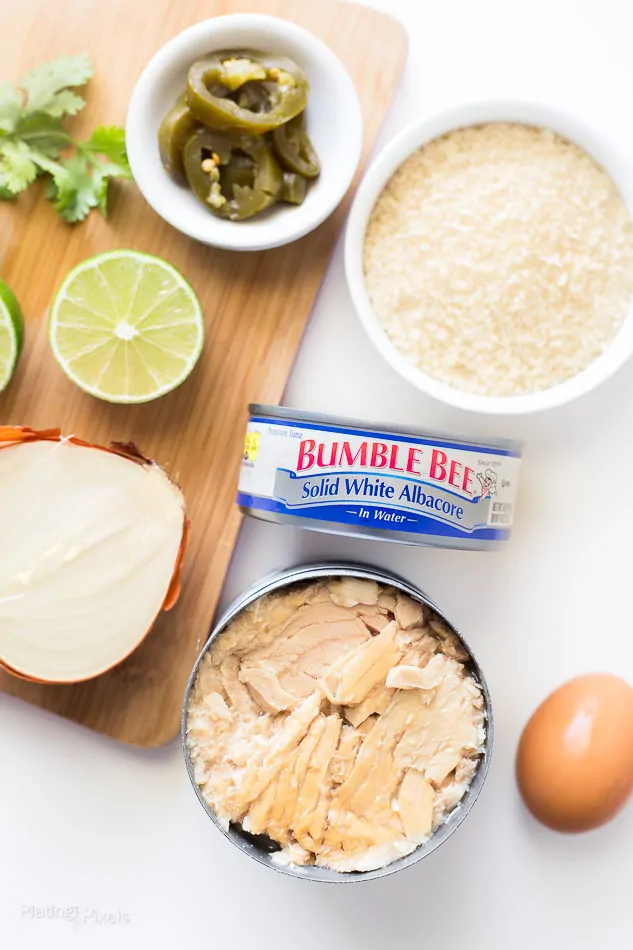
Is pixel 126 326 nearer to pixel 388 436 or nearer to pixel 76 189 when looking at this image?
pixel 76 189

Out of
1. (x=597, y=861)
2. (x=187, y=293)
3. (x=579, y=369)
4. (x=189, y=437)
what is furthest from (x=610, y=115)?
(x=597, y=861)

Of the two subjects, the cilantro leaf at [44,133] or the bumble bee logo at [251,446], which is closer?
the bumble bee logo at [251,446]

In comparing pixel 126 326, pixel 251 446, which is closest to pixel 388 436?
pixel 251 446

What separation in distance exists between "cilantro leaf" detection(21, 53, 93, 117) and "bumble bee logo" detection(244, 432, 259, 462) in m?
0.57

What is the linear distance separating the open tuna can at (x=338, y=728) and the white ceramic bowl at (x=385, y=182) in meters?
0.32

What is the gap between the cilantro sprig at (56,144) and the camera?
1202 millimetres

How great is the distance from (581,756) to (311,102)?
3.39ft

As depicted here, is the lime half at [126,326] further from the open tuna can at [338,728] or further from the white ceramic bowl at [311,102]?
the open tuna can at [338,728]

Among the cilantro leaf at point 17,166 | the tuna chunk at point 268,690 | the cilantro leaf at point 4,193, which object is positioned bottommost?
the tuna chunk at point 268,690

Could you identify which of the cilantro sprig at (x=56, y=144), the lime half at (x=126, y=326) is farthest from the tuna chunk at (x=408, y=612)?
the cilantro sprig at (x=56, y=144)

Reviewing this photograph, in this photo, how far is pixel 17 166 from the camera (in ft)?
3.92

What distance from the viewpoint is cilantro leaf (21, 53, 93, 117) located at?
3.98ft

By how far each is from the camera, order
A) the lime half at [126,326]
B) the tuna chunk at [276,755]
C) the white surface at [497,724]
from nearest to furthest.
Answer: the tuna chunk at [276,755], the lime half at [126,326], the white surface at [497,724]

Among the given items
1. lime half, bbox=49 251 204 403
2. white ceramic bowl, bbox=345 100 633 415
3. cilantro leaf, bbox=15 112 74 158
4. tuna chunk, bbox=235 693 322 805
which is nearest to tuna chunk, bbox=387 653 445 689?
tuna chunk, bbox=235 693 322 805
